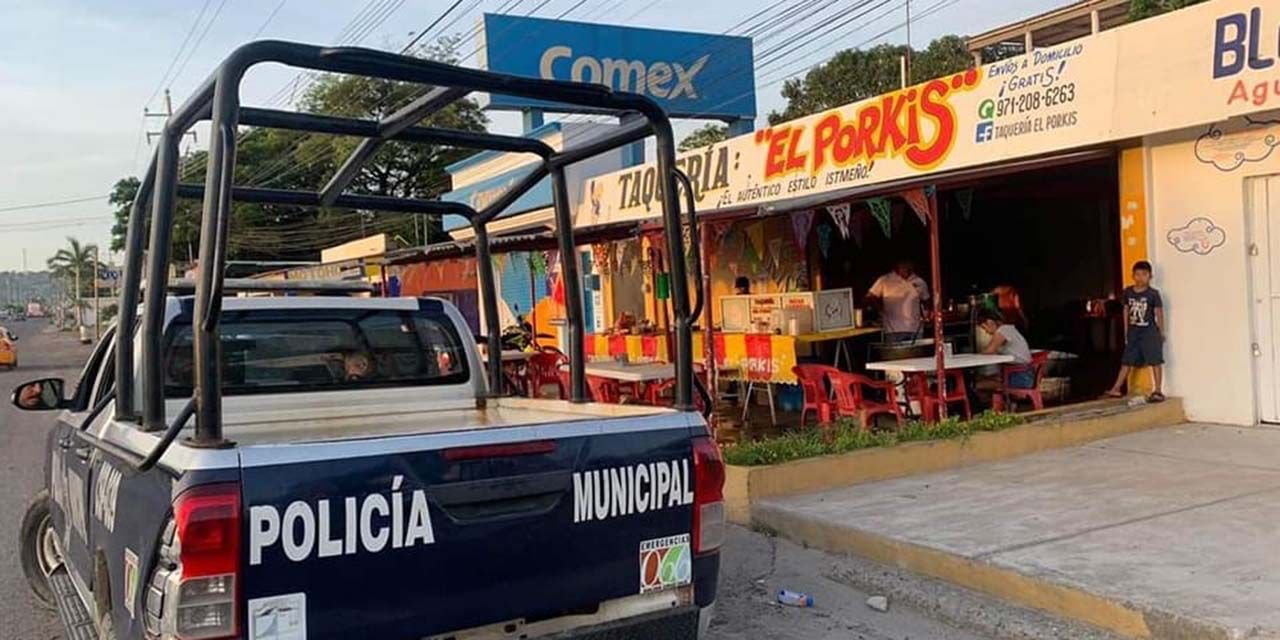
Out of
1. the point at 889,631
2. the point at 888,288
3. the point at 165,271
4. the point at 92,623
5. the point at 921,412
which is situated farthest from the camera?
the point at 888,288

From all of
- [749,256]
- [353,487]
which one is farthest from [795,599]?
[749,256]

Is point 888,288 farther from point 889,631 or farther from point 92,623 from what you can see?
point 92,623

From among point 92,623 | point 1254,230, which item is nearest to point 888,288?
point 1254,230

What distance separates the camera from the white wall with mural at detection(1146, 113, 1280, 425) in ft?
29.5

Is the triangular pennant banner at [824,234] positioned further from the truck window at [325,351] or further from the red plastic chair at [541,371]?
the truck window at [325,351]

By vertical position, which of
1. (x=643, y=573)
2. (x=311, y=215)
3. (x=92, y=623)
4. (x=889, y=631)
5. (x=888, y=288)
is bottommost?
(x=889, y=631)

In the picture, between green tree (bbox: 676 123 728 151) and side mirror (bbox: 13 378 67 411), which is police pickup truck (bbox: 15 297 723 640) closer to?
side mirror (bbox: 13 378 67 411)

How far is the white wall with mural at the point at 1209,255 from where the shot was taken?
9.00m

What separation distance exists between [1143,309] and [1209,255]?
0.73m

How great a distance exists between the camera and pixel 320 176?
5209 cm

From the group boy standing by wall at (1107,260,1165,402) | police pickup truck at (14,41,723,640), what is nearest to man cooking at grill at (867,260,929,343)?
boy standing by wall at (1107,260,1165,402)

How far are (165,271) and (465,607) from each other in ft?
4.85

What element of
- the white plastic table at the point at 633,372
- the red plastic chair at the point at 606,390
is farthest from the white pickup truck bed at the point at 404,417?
the red plastic chair at the point at 606,390

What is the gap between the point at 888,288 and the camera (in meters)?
11.5
